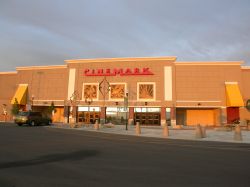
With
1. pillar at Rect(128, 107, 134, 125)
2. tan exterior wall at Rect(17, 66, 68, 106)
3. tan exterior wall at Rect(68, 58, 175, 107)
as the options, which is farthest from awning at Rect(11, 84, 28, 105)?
pillar at Rect(128, 107, 134, 125)

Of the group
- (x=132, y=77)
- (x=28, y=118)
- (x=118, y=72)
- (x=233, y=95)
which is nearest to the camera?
(x=28, y=118)

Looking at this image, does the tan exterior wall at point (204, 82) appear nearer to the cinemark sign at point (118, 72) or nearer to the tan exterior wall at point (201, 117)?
the tan exterior wall at point (201, 117)

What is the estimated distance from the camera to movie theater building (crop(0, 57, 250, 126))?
4919 centimetres

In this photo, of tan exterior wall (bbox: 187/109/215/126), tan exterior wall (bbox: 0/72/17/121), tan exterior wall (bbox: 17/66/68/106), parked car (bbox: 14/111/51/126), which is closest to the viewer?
parked car (bbox: 14/111/51/126)

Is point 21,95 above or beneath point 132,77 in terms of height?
beneath

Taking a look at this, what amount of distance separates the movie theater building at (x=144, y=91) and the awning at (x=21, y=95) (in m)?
0.11

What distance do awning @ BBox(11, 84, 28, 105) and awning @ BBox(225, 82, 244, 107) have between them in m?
42.3

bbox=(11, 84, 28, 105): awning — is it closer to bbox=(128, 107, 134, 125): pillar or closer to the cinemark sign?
the cinemark sign

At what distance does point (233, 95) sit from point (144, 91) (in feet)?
53.4

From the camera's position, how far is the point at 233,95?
47.0 metres

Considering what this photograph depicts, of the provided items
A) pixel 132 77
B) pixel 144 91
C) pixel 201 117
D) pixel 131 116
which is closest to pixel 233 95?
pixel 201 117

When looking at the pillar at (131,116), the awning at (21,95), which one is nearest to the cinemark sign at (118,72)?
the pillar at (131,116)

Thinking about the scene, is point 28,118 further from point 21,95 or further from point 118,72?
point 21,95

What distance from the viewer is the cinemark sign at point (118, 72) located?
5115 cm
